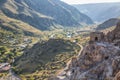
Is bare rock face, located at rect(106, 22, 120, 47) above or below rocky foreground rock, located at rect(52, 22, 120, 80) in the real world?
above

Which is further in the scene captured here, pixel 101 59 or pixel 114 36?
pixel 114 36

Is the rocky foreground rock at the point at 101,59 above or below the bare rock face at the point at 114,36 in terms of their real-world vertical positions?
below

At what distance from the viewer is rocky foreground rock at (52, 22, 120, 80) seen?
106 metres

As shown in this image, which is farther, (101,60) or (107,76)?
(101,60)

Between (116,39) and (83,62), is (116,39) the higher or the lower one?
the higher one

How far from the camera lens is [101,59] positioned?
123688 mm

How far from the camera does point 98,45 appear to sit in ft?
427

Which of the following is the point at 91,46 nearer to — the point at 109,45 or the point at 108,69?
the point at 109,45

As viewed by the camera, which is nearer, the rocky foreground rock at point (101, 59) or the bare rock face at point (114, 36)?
the rocky foreground rock at point (101, 59)

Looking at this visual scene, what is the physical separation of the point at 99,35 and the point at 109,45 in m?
14.5

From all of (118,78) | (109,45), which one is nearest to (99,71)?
(109,45)

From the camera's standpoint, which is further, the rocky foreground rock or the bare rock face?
the bare rock face

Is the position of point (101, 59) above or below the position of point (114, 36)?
below

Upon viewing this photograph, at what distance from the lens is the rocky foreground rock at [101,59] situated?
346 ft
